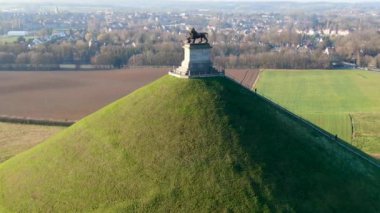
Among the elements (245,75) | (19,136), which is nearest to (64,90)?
(19,136)

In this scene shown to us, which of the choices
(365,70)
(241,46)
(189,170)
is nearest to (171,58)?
(241,46)

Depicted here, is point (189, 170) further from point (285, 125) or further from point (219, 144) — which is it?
point (285, 125)

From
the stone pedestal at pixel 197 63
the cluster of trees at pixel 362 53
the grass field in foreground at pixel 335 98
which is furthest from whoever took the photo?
the cluster of trees at pixel 362 53

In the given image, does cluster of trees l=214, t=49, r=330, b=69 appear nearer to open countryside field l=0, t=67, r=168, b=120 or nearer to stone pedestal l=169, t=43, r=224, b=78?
open countryside field l=0, t=67, r=168, b=120

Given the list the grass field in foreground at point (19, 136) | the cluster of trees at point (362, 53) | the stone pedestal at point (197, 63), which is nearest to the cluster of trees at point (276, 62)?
the cluster of trees at point (362, 53)

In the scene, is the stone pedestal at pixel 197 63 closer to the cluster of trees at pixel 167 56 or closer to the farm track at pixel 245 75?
the farm track at pixel 245 75

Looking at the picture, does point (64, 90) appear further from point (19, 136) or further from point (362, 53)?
point (362, 53)
